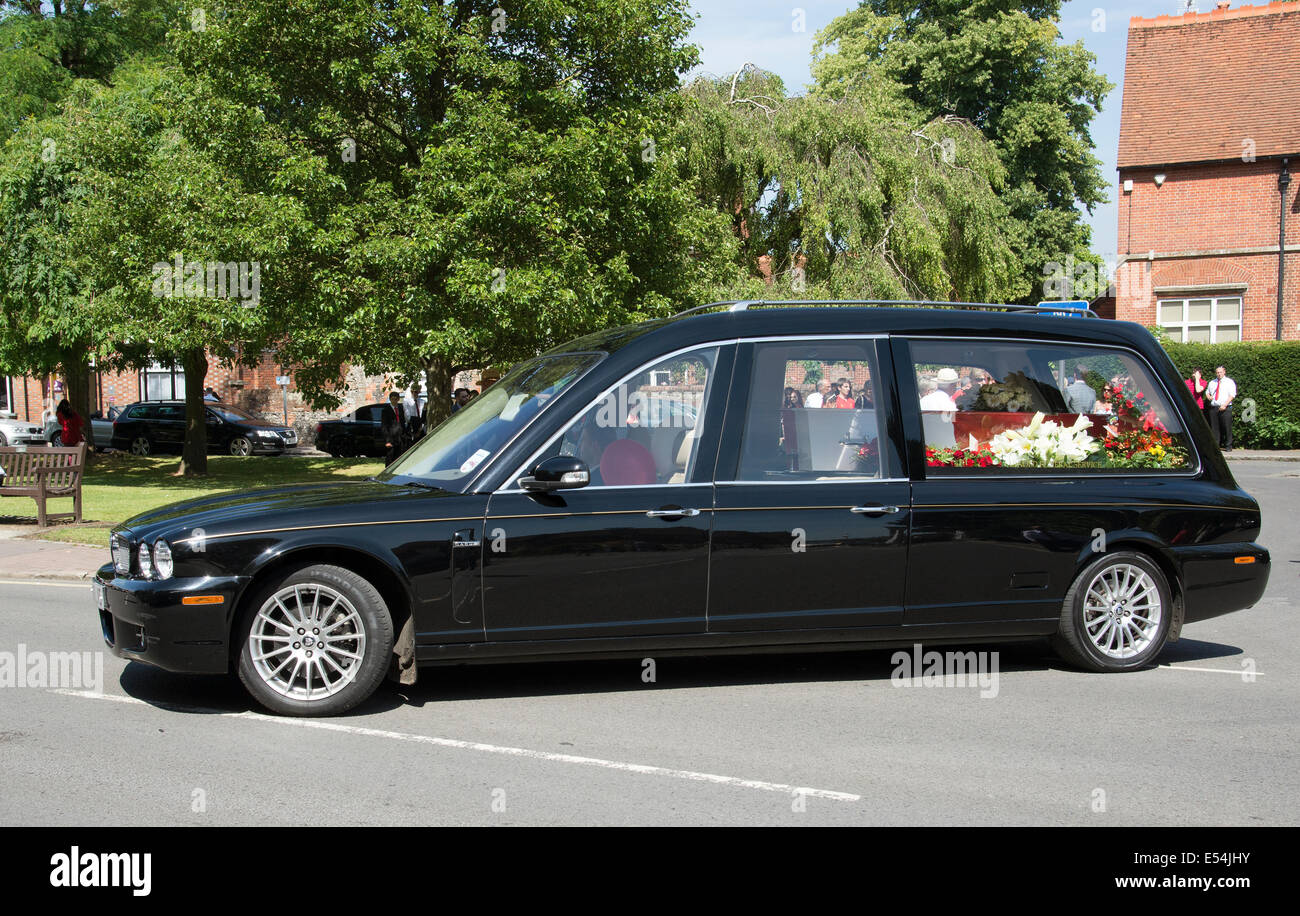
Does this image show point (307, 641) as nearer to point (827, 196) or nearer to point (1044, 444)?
point (1044, 444)

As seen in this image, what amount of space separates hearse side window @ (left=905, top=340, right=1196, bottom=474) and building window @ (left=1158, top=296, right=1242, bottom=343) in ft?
91.4

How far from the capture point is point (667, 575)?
596cm

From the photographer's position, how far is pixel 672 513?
601cm

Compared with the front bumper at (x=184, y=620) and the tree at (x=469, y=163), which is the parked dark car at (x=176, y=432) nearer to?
the tree at (x=469, y=163)

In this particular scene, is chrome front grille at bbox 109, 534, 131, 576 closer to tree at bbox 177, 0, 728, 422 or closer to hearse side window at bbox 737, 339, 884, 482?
hearse side window at bbox 737, 339, 884, 482

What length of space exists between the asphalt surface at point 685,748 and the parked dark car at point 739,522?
0.34 m

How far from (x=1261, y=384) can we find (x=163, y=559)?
94.5ft

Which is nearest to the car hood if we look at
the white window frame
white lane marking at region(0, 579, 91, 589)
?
white lane marking at region(0, 579, 91, 589)

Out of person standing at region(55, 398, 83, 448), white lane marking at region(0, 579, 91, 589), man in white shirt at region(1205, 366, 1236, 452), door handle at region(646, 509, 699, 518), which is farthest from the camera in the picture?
person standing at region(55, 398, 83, 448)

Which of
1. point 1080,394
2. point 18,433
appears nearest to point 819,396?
point 1080,394

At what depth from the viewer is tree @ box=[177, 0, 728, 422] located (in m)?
16.3

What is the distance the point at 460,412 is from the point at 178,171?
13.6 m

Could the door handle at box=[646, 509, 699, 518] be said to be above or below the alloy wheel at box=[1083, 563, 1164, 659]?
above
